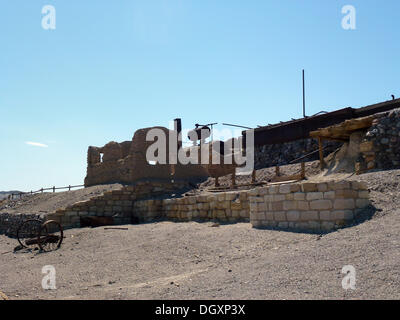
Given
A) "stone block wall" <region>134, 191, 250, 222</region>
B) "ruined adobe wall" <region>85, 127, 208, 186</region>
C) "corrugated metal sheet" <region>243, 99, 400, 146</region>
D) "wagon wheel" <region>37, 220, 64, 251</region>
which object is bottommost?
"wagon wheel" <region>37, 220, 64, 251</region>

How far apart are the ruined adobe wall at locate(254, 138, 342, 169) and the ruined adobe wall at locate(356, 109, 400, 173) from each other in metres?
5.40

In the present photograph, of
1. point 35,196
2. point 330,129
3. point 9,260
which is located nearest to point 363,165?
point 330,129

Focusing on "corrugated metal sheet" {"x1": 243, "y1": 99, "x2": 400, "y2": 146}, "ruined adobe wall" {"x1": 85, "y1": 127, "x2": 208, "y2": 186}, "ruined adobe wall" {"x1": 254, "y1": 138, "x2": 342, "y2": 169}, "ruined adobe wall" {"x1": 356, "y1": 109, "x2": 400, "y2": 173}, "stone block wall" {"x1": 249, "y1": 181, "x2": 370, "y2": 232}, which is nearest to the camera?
"stone block wall" {"x1": 249, "y1": 181, "x2": 370, "y2": 232}

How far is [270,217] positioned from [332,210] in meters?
1.57

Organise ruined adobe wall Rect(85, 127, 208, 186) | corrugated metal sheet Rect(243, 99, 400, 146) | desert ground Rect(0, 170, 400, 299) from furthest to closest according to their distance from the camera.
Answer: corrugated metal sheet Rect(243, 99, 400, 146) < ruined adobe wall Rect(85, 127, 208, 186) < desert ground Rect(0, 170, 400, 299)

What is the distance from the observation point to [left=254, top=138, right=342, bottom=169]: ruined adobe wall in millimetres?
19942

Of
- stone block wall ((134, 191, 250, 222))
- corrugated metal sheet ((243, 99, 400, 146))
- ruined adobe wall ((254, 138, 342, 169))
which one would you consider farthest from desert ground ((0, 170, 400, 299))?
ruined adobe wall ((254, 138, 342, 169))

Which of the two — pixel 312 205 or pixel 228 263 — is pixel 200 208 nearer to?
pixel 312 205

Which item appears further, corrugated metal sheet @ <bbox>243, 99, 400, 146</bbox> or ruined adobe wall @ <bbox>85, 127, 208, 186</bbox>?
corrugated metal sheet @ <bbox>243, 99, 400, 146</bbox>

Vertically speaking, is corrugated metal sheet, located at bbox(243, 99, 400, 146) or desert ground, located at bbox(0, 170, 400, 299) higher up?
corrugated metal sheet, located at bbox(243, 99, 400, 146)

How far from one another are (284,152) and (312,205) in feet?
45.4

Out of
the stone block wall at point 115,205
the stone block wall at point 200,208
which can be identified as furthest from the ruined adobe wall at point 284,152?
the stone block wall at point 200,208

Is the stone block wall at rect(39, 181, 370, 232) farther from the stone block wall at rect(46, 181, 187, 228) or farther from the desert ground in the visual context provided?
the desert ground

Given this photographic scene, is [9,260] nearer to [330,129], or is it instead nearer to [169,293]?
[169,293]
